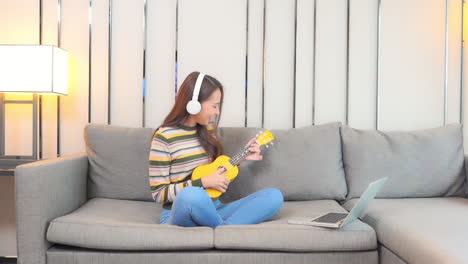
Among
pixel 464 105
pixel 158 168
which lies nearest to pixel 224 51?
pixel 158 168

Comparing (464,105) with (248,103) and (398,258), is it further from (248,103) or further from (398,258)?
(398,258)

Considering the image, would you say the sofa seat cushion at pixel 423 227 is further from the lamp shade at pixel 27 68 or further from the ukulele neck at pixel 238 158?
the lamp shade at pixel 27 68

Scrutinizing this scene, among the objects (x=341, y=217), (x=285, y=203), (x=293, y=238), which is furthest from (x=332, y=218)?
(x=285, y=203)

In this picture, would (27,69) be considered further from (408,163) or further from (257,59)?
(408,163)

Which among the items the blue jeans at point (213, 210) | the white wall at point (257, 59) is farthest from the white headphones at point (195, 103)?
the white wall at point (257, 59)

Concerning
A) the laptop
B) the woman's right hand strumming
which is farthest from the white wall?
the laptop

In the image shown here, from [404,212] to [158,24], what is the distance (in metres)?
1.71

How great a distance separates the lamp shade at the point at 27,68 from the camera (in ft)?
7.72

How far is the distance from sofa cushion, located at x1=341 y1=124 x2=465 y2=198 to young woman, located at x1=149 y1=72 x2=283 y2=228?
0.61 meters

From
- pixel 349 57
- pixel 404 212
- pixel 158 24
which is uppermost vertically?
pixel 158 24

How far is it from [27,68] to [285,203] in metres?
1.49

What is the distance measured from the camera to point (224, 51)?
2676 mm

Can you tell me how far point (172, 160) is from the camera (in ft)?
6.36

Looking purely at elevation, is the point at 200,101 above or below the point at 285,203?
above
